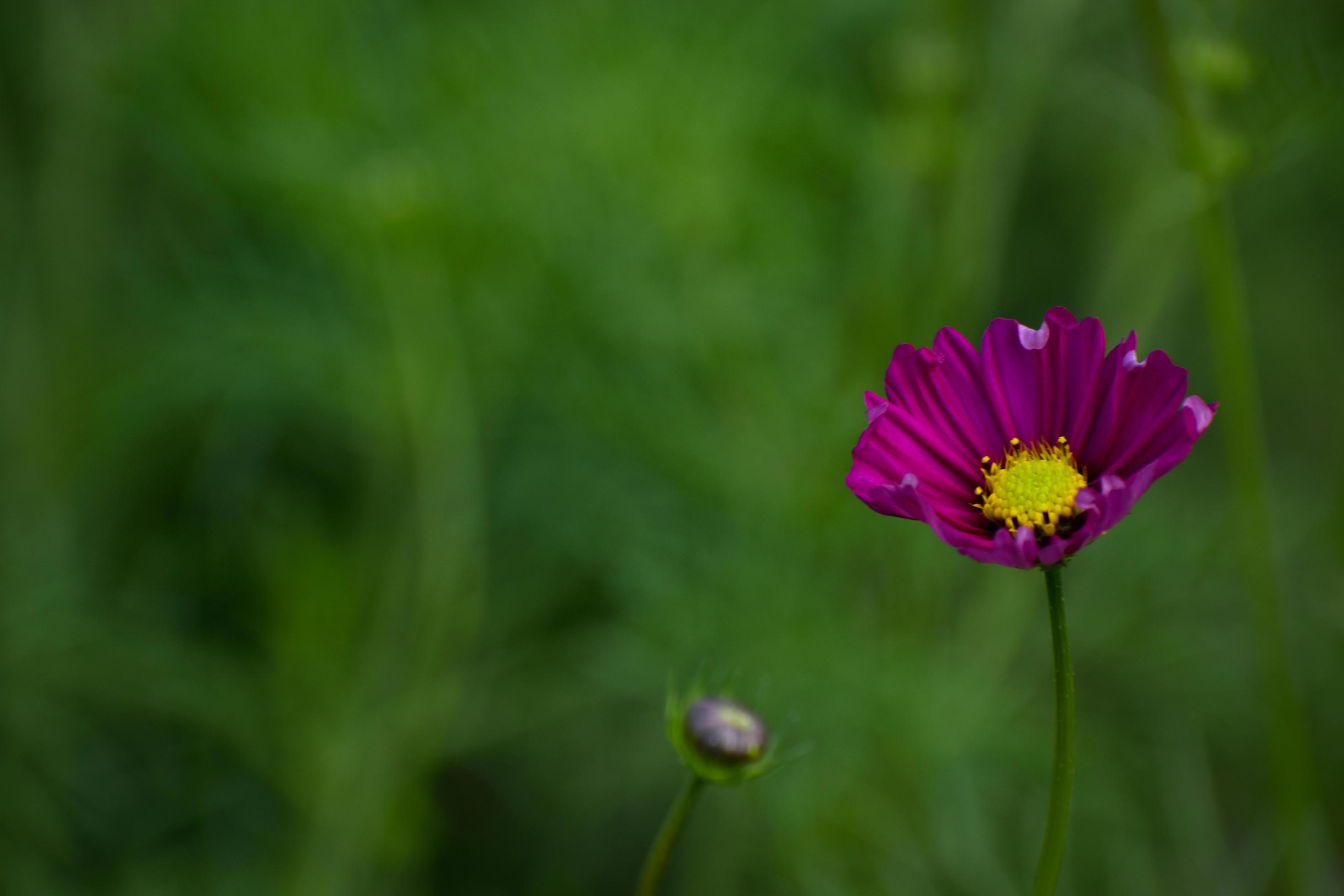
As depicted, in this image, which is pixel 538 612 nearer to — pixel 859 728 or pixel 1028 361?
pixel 859 728

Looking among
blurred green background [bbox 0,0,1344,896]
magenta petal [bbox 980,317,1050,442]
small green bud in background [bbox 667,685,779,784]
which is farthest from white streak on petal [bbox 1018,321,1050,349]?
blurred green background [bbox 0,0,1344,896]

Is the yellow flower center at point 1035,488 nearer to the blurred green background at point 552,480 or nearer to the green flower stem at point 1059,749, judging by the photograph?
the green flower stem at point 1059,749

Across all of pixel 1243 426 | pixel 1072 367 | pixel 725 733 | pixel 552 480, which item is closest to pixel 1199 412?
pixel 1072 367

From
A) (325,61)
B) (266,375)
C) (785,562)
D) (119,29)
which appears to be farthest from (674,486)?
(119,29)

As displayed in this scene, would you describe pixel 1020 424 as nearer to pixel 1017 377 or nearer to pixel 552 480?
pixel 1017 377

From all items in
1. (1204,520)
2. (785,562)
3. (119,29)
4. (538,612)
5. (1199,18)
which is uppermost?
(1199,18)

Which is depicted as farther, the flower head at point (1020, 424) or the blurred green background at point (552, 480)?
the blurred green background at point (552, 480)

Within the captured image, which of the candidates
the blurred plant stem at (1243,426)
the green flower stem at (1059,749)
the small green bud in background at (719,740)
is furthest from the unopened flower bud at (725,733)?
the blurred plant stem at (1243,426)
